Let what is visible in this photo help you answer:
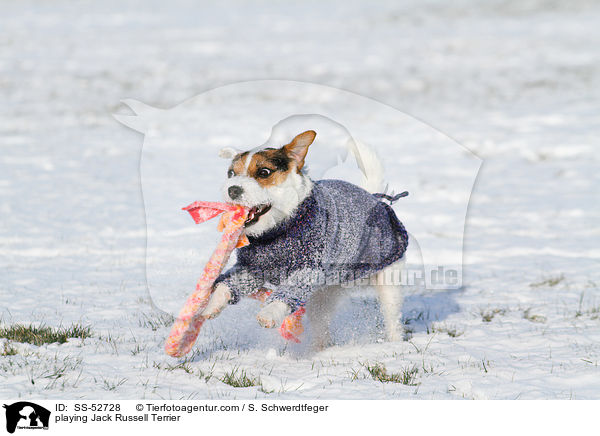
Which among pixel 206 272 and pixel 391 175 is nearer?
pixel 206 272

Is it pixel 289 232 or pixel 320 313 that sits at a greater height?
pixel 289 232

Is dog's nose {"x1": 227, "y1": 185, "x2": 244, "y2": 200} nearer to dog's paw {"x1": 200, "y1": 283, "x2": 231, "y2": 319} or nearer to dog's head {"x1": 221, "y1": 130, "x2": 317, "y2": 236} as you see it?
dog's head {"x1": 221, "y1": 130, "x2": 317, "y2": 236}

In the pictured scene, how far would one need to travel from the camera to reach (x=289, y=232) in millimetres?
4070

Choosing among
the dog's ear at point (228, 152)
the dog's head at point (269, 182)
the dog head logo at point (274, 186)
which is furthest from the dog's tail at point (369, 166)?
the dog's ear at point (228, 152)

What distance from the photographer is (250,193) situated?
12.5ft

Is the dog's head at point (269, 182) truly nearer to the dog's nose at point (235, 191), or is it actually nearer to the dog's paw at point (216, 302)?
the dog's nose at point (235, 191)

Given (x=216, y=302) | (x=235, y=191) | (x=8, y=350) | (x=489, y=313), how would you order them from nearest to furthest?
(x=235, y=191) < (x=216, y=302) < (x=8, y=350) < (x=489, y=313)

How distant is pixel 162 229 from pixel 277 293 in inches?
66.2

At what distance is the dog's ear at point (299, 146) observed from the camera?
404 cm

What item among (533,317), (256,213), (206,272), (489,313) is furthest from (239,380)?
(533,317)

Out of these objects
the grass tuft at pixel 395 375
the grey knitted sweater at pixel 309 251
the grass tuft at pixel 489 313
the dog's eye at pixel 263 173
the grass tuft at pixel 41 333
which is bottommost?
the grass tuft at pixel 395 375

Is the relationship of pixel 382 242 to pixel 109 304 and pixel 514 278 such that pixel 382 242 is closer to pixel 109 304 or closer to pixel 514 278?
pixel 109 304

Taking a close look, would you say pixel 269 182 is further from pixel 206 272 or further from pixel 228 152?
pixel 206 272
